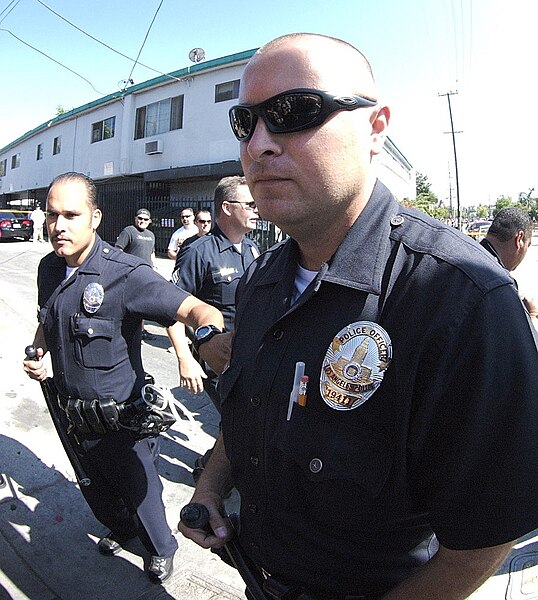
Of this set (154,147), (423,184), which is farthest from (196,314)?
(423,184)

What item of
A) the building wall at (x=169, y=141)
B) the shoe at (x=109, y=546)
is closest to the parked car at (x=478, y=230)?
the building wall at (x=169, y=141)

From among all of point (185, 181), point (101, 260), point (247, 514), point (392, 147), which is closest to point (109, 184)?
point (185, 181)

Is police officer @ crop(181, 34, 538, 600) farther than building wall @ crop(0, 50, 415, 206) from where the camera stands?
No

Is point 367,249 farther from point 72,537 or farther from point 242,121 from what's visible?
point 72,537

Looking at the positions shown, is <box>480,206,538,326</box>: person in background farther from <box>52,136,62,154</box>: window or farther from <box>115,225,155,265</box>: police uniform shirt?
<box>52,136,62,154</box>: window

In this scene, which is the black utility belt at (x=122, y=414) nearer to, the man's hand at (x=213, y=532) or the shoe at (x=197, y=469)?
the man's hand at (x=213, y=532)

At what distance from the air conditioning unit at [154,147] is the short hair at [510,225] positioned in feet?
55.4

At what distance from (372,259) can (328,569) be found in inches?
32.5

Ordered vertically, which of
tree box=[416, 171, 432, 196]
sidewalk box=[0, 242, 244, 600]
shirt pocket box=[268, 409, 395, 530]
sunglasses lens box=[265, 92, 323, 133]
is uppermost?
tree box=[416, 171, 432, 196]

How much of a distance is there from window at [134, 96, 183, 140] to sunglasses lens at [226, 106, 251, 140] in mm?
18264

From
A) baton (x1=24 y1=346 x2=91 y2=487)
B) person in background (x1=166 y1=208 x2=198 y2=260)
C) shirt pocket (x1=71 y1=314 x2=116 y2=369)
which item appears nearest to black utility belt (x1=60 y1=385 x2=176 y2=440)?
shirt pocket (x1=71 y1=314 x2=116 y2=369)

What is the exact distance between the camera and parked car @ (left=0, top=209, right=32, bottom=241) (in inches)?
835

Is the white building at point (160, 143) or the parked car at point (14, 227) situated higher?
the white building at point (160, 143)

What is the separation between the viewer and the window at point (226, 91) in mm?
16469
